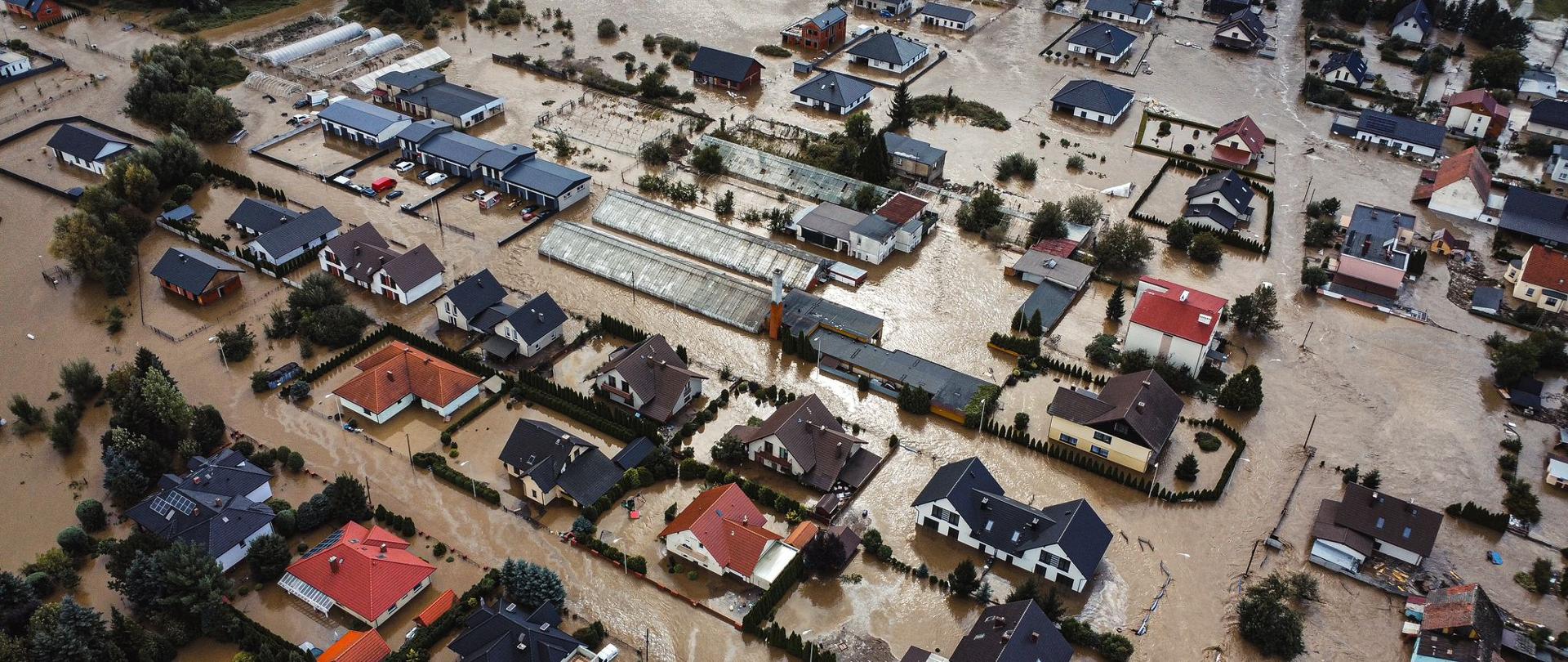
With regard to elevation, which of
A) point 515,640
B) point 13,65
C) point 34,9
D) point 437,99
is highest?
point 34,9

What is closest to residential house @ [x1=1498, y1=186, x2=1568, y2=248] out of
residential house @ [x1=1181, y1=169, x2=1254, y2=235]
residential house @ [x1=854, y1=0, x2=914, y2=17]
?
residential house @ [x1=1181, y1=169, x2=1254, y2=235]

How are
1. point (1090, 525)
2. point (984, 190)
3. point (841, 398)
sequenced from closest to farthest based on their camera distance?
point (1090, 525)
point (841, 398)
point (984, 190)

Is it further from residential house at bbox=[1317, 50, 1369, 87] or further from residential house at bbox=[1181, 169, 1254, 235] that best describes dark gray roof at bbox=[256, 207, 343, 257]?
residential house at bbox=[1317, 50, 1369, 87]

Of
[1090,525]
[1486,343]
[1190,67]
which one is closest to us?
[1090,525]

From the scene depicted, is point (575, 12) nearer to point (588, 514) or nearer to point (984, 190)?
point (984, 190)

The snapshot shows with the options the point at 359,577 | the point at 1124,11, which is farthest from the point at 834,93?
the point at 359,577

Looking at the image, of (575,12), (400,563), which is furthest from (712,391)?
(575,12)

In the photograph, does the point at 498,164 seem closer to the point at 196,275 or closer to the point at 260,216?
the point at 260,216
